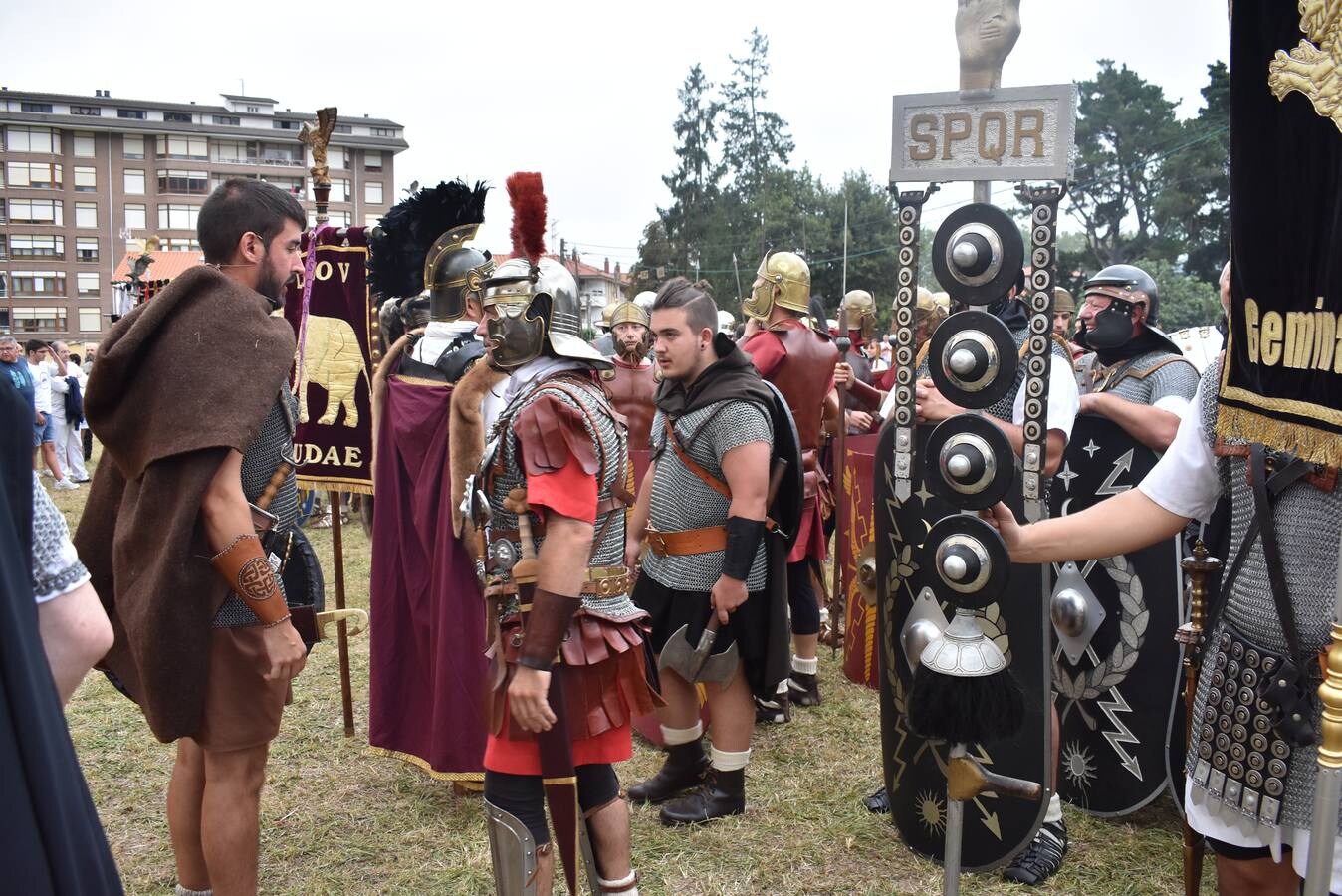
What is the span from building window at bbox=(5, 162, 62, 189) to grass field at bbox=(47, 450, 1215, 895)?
62.9 m

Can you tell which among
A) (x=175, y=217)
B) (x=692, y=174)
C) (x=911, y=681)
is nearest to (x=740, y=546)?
(x=911, y=681)

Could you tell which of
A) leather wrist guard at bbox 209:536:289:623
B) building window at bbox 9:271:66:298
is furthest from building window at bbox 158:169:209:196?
leather wrist guard at bbox 209:536:289:623

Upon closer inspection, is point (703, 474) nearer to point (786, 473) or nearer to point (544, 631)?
point (786, 473)

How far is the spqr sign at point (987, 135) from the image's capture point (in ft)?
7.18

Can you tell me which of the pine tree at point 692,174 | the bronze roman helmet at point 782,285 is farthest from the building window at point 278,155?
the bronze roman helmet at point 782,285

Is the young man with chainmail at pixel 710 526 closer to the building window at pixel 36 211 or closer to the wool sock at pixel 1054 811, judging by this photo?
the wool sock at pixel 1054 811

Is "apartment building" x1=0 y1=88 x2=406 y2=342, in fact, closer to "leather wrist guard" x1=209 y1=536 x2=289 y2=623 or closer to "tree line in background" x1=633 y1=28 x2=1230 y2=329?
"tree line in background" x1=633 y1=28 x2=1230 y2=329

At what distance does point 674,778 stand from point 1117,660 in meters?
1.73

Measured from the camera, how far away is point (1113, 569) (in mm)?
3477

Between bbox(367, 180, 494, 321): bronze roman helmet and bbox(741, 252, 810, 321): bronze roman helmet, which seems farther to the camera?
bbox(741, 252, 810, 321): bronze roman helmet

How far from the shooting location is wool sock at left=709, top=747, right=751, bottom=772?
12.2 ft

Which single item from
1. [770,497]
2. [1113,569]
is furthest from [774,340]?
[1113,569]

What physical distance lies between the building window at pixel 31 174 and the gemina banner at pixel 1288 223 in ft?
219

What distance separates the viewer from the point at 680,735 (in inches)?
153
